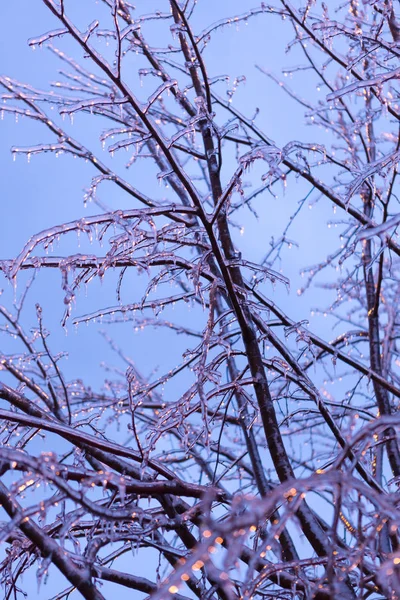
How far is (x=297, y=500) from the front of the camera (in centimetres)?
179

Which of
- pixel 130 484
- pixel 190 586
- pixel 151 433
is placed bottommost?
pixel 190 586

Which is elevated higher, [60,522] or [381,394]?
[381,394]

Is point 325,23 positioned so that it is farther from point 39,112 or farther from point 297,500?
point 297,500

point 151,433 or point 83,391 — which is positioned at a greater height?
point 83,391

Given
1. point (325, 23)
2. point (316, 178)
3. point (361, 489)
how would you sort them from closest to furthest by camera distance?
1. point (361, 489)
2. point (325, 23)
3. point (316, 178)

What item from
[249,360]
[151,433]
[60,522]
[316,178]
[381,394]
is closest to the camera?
[60,522]

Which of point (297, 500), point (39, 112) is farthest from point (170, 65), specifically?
point (297, 500)

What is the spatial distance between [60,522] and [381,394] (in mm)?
2993

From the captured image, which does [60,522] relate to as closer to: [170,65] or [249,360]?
[249,360]

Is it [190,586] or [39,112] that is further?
[39,112]

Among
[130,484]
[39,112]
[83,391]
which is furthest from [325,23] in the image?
[83,391]

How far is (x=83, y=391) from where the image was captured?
6660mm

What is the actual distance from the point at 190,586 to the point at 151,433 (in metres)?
0.68

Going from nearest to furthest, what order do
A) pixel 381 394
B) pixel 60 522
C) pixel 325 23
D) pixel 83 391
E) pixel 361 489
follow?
pixel 361 489, pixel 60 522, pixel 325 23, pixel 381 394, pixel 83 391
